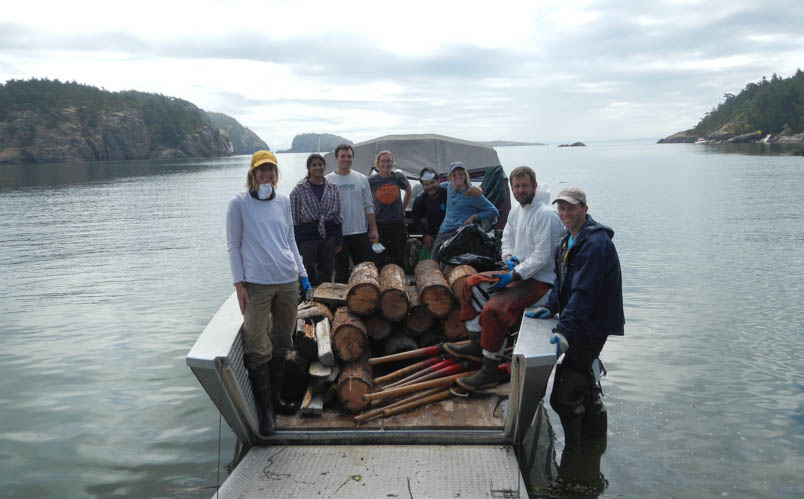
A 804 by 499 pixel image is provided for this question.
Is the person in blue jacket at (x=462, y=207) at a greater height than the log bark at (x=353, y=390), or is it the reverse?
the person in blue jacket at (x=462, y=207)

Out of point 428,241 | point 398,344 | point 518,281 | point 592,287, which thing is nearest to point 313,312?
point 398,344

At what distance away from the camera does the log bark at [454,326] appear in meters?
5.39

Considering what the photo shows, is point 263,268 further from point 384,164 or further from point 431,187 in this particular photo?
point 431,187

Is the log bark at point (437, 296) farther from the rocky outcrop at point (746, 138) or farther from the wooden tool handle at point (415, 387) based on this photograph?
the rocky outcrop at point (746, 138)

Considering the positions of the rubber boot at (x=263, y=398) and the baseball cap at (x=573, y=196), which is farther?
the rubber boot at (x=263, y=398)

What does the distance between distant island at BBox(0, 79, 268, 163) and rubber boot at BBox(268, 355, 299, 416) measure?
298ft

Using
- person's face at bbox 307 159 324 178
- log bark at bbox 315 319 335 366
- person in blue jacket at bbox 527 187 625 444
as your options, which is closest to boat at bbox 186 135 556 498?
person in blue jacket at bbox 527 187 625 444

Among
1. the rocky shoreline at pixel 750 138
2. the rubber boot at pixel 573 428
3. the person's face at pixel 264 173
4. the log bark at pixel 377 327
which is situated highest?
the rocky shoreline at pixel 750 138

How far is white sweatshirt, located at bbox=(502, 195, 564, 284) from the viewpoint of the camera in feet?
14.6

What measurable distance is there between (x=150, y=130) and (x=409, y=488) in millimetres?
120522

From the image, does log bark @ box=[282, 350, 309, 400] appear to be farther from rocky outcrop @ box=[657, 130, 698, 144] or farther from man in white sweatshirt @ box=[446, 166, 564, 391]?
rocky outcrop @ box=[657, 130, 698, 144]

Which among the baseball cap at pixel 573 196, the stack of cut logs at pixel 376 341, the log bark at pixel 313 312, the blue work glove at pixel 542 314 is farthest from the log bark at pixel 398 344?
the baseball cap at pixel 573 196

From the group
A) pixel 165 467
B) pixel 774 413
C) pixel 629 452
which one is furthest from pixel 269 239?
pixel 774 413

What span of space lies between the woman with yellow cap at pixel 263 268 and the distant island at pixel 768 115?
95.0 metres
